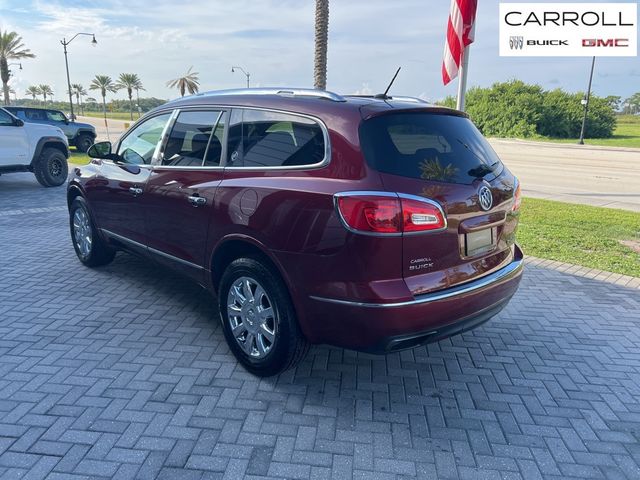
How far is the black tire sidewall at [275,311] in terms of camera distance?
9.86 feet

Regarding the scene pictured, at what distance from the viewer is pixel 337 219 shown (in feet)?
8.65

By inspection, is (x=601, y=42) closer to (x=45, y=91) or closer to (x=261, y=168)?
(x=261, y=168)

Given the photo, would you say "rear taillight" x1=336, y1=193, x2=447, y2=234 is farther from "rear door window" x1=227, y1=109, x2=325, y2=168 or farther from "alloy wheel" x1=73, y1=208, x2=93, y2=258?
"alloy wheel" x1=73, y1=208, x2=93, y2=258

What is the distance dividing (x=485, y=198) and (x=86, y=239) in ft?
14.3

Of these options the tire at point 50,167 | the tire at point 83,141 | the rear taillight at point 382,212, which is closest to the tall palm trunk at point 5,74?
the tire at point 83,141

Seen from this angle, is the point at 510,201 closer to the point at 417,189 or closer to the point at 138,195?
the point at 417,189

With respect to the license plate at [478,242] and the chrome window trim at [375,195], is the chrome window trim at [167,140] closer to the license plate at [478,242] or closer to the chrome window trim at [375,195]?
the chrome window trim at [375,195]

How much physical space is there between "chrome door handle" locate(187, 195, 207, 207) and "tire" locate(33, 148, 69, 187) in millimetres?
9169

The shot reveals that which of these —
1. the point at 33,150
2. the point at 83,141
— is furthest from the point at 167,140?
the point at 83,141

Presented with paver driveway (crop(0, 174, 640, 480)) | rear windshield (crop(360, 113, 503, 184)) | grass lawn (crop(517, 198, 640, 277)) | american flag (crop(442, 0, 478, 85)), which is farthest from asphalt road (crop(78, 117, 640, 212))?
rear windshield (crop(360, 113, 503, 184))

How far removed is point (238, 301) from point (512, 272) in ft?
6.18

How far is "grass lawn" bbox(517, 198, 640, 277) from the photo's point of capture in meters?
6.09

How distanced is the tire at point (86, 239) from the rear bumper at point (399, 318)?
3.28 metres

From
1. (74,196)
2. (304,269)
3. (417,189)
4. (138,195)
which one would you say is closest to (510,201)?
(417,189)
